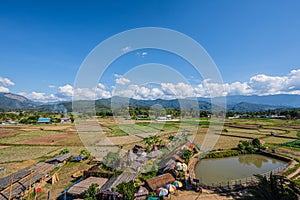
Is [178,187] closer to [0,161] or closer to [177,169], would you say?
[177,169]

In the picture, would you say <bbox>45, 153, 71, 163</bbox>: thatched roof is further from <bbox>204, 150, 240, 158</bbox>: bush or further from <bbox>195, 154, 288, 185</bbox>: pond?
<bbox>204, 150, 240, 158</bbox>: bush

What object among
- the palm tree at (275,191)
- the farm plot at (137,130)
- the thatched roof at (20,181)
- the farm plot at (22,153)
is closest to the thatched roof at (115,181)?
the thatched roof at (20,181)

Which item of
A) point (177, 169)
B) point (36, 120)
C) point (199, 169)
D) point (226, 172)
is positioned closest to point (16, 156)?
point (177, 169)

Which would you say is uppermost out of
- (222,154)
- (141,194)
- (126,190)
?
(126,190)

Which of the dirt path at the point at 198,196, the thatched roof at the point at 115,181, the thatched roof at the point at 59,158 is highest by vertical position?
the thatched roof at the point at 115,181

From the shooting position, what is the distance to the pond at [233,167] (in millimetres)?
14609

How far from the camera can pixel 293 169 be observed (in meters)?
15.5

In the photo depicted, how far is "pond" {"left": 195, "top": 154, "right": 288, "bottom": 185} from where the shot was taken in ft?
47.9

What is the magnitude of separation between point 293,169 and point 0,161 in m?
29.7

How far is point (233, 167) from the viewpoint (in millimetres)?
17422

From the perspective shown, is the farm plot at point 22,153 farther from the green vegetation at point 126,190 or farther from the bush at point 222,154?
the bush at point 222,154

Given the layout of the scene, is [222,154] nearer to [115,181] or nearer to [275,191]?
[115,181]

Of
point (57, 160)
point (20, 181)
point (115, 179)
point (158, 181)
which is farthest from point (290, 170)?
point (57, 160)

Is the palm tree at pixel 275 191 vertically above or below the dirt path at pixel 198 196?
above
